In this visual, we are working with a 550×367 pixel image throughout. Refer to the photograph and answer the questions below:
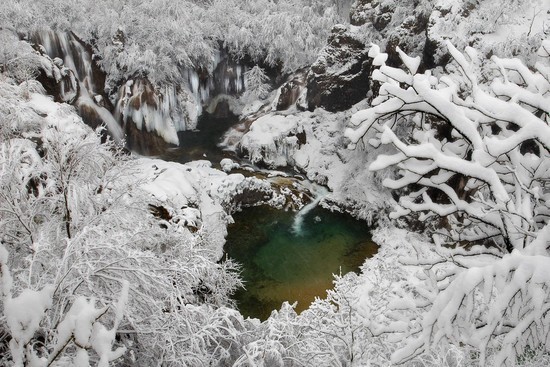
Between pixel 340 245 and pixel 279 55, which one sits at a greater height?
pixel 279 55

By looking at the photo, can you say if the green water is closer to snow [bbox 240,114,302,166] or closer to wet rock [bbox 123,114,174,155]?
snow [bbox 240,114,302,166]

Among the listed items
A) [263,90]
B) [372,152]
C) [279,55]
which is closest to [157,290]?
[372,152]

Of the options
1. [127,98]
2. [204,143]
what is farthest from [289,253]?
[127,98]

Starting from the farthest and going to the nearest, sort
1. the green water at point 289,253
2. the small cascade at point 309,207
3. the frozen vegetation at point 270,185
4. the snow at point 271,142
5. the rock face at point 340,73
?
1. the rock face at point 340,73
2. the snow at point 271,142
3. the small cascade at point 309,207
4. the green water at point 289,253
5. the frozen vegetation at point 270,185

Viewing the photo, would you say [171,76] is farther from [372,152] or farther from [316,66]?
[372,152]

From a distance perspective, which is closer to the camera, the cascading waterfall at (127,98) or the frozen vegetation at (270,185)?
the frozen vegetation at (270,185)

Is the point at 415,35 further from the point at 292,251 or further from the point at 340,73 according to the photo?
the point at 292,251

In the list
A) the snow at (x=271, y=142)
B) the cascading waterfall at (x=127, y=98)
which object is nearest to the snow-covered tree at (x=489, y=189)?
the snow at (x=271, y=142)

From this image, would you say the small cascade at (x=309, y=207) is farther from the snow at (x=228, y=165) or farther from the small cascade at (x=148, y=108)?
the small cascade at (x=148, y=108)
